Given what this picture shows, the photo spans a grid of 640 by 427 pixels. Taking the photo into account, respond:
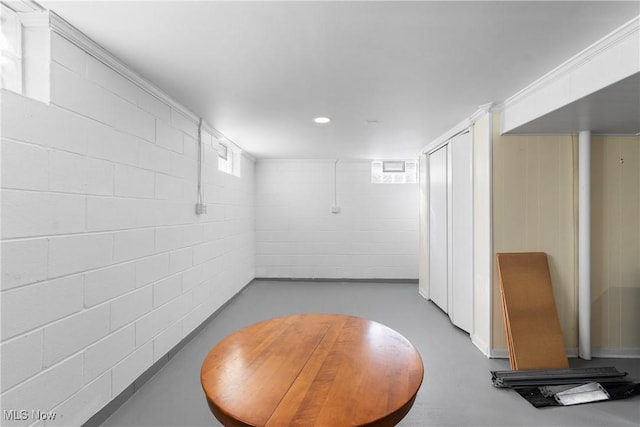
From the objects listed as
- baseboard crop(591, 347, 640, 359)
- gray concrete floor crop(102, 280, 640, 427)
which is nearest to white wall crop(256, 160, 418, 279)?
gray concrete floor crop(102, 280, 640, 427)

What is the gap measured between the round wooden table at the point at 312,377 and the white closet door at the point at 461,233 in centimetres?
196

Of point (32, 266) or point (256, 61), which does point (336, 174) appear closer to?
point (256, 61)

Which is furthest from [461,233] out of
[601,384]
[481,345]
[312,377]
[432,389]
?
[312,377]

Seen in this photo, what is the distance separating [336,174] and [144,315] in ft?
13.6

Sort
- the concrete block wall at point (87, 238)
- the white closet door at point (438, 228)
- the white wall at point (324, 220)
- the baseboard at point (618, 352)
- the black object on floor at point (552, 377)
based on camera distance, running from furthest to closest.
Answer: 1. the white wall at point (324, 220)
2. the white closet door at point (438, 228)
3. the baseboard at point (618, 352)
4. the black object on floor at point (552, 377)
5. the concrete block wall at point (87, 238)

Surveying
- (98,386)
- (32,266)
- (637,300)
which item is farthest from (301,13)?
(637,300)

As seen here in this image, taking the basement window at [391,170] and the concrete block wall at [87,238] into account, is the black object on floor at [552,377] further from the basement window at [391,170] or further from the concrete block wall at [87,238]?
the basement window at [391,170]

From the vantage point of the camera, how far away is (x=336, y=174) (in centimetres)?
571

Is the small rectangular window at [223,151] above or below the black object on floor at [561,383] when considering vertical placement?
above

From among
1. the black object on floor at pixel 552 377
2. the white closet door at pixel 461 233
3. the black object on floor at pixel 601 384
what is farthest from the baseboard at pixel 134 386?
the white closet door at pixel 461 233

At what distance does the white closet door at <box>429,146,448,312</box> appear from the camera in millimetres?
3877

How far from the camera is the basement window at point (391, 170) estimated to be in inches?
224

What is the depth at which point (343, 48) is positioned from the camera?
178 centimetres

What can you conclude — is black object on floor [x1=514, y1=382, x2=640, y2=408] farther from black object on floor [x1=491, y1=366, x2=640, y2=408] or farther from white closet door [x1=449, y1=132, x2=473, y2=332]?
white closet door [x1=449, y1=132, x2=473, y2=332]
